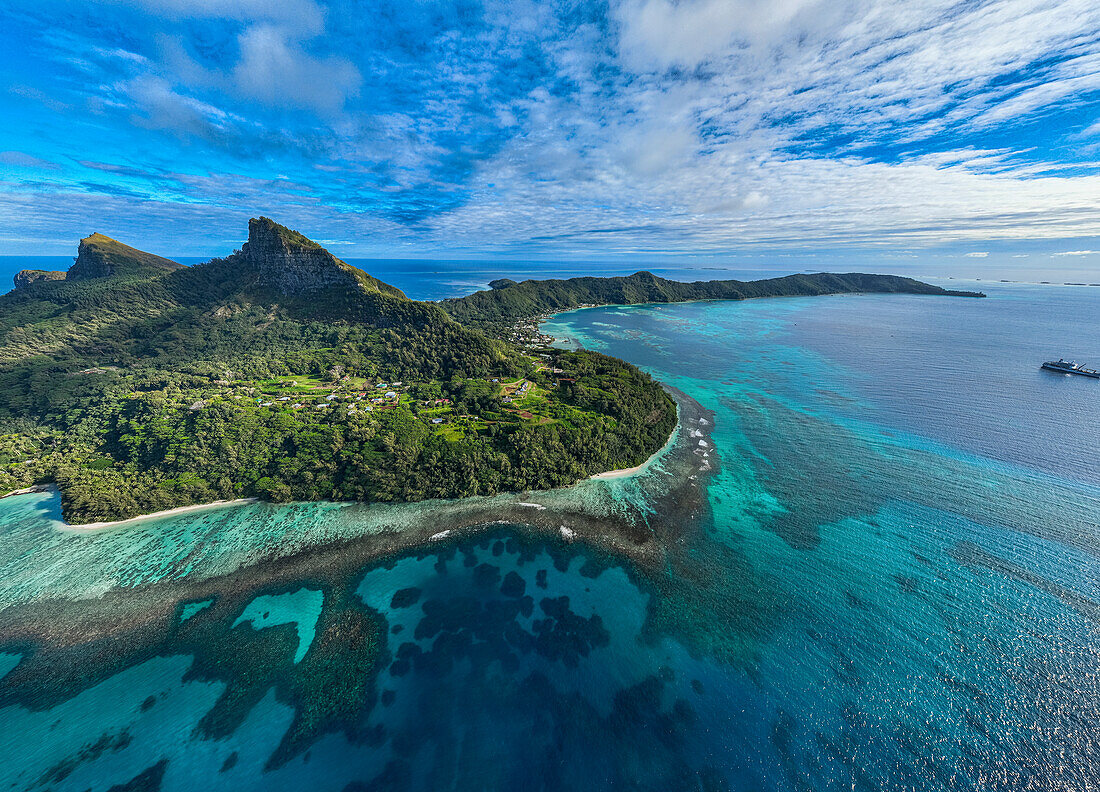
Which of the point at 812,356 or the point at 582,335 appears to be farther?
the point at 582,335

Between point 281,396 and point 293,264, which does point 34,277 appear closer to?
point 293,264

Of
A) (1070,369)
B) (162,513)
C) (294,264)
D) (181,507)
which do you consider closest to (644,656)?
(181,507)

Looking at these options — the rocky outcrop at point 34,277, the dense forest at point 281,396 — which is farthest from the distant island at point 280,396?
the rocky outcrop at point 34,277

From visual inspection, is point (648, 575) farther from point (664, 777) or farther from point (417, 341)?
point (417, 341)

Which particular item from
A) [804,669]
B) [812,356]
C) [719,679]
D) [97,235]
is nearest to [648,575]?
[719,679]

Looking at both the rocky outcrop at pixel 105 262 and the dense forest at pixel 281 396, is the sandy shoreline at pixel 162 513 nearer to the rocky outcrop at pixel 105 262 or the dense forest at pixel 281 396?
the dense forest at pixel 281 396
